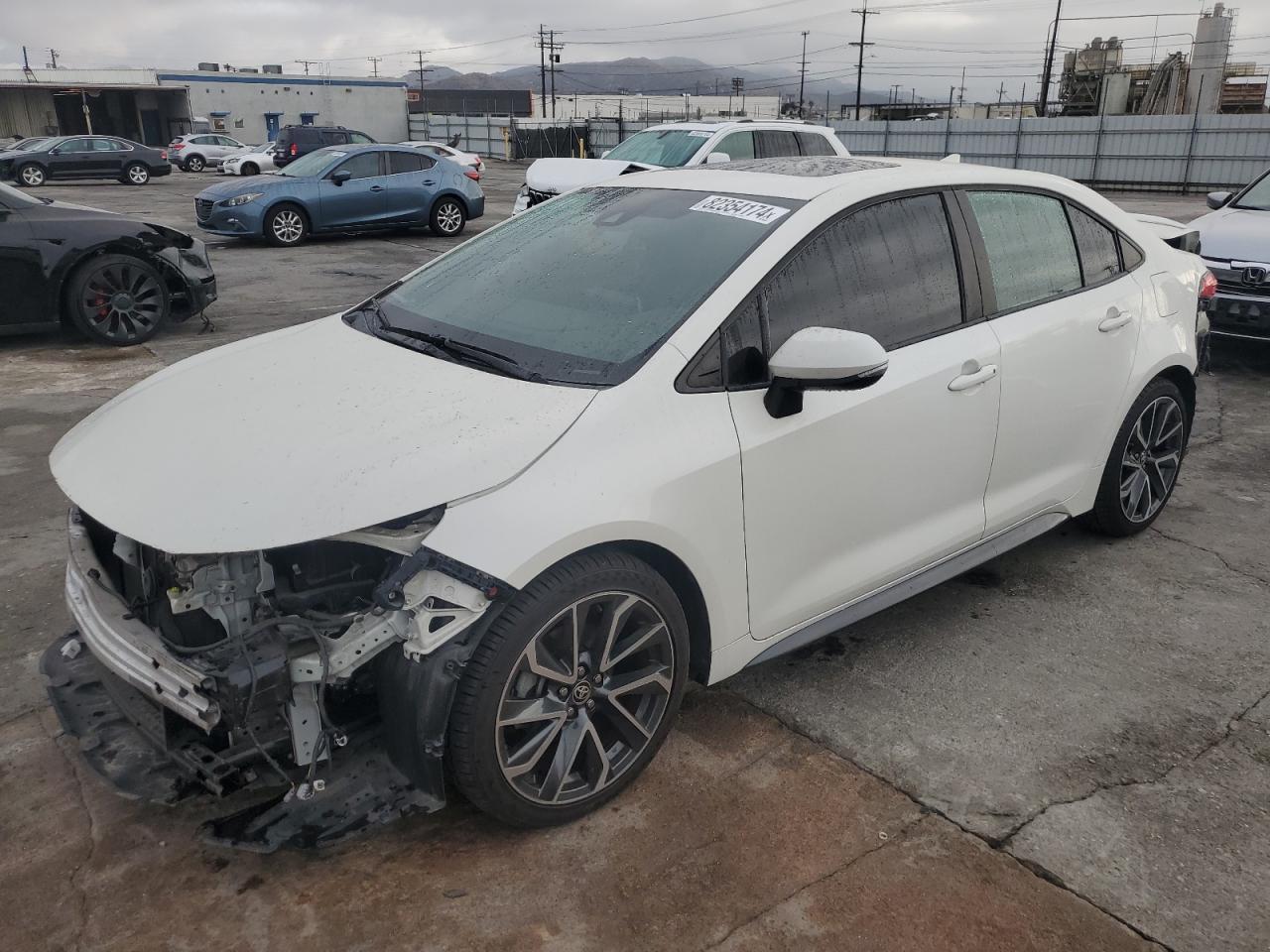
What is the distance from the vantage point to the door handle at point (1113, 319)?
155 inches

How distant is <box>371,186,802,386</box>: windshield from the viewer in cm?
286

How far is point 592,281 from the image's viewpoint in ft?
10.4

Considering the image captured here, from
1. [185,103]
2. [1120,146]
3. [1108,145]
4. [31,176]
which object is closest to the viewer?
[31,176]

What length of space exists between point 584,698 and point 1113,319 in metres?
2.73

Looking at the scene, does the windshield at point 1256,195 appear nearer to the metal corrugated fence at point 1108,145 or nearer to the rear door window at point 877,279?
the rear door window at point 877,279

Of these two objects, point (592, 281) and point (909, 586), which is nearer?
point (592, 281)

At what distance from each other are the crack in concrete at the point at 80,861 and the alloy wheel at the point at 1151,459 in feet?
13.2

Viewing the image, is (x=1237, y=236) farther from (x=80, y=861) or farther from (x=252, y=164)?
(x=252, y=164)

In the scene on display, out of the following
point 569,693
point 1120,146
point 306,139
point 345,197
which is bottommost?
point 569,693

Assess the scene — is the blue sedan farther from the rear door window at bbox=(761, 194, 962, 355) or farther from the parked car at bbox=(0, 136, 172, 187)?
the parked car at bbox=(0, 136, 172, 187)

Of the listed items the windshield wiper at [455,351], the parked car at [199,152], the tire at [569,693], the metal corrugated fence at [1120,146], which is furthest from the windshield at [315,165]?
the parked car at [199,152]

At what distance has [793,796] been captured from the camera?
2.84 m

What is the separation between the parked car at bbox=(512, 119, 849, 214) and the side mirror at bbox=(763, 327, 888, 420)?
9.58 meters

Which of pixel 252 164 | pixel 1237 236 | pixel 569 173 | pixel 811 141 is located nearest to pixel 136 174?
pixel 252 164
